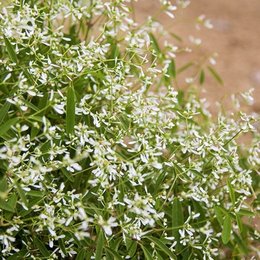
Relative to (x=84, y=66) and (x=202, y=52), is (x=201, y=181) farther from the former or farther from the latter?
(x=202, y=52)

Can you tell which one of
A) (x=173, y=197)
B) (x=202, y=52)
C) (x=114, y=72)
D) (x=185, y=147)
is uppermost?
(x=114, y=72)

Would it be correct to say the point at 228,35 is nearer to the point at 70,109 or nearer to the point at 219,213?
the point at 219,213

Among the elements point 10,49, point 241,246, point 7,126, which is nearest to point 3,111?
point 7,126

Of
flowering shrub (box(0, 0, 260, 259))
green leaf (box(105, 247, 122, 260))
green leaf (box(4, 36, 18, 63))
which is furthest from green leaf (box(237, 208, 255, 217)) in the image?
green leaf (box(4, 36, 18, 63))

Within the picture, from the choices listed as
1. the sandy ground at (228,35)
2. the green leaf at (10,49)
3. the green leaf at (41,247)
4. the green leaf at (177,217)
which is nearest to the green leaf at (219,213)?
the green leaf at (177,217)

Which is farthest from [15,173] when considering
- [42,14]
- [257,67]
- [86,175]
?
[257,67]
